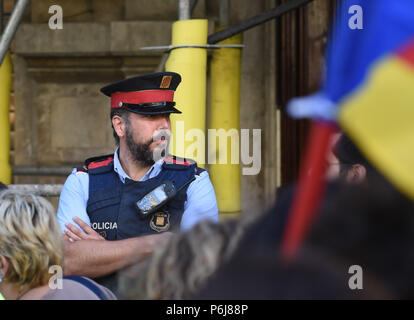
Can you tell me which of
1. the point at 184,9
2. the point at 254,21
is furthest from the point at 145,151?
the point at 254,21

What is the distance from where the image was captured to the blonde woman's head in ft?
5.49

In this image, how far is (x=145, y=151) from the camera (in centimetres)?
270

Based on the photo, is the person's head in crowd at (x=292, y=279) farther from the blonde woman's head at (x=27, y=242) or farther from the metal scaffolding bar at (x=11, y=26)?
the metal scaffolding bar at (x=11, y=26)

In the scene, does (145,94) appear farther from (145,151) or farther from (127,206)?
(127,206)

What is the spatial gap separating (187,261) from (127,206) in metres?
1.67

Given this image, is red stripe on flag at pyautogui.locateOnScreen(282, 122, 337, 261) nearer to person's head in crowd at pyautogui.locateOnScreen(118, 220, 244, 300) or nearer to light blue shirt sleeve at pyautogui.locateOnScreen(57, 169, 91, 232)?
person's head in crowd at pyautogui.locateOnScreen(118, 220, 244, 300)

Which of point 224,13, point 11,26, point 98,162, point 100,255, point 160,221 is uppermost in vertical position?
point 224,13

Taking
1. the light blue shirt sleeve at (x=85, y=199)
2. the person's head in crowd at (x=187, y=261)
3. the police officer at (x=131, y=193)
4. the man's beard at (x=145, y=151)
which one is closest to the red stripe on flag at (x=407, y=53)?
the person's head in crowd at (x=187, y=261)

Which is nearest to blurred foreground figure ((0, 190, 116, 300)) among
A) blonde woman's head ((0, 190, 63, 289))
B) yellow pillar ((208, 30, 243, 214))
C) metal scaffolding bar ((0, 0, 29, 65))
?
blonde woman's head ((0, 190, 63, 289))

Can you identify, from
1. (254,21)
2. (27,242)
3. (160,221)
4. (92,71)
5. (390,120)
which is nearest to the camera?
(390,120)

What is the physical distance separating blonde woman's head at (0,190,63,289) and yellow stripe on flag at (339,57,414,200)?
4.15ft
